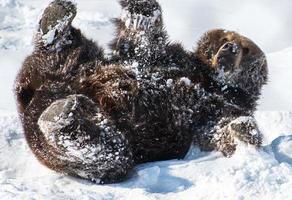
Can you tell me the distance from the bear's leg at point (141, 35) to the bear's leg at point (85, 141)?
0.41 m

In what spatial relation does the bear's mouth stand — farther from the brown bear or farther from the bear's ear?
the bear's ear

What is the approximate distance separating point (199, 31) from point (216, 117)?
500 cm

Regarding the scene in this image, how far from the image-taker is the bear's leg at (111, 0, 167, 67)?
3781mm

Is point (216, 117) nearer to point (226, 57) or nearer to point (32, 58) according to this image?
point (226, 57)

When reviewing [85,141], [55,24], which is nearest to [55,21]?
[55,24]

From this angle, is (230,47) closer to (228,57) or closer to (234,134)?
(228,57)

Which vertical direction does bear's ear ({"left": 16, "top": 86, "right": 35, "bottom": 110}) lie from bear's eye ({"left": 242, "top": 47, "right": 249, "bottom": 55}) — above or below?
below

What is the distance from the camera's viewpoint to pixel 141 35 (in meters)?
3.79

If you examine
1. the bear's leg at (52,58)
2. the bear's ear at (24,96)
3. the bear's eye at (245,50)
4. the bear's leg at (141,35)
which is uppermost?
the bear's eye at (245,50)

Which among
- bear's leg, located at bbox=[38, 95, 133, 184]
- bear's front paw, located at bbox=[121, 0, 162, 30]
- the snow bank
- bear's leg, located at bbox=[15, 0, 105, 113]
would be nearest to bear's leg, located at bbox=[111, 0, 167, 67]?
bear's front paw, located at bbox=[121, 0, 162, 30]

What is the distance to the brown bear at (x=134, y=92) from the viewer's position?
138 inches

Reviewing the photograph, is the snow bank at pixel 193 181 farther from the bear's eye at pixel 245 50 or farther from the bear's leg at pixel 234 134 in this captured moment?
the bear's eye at pixel 245 50

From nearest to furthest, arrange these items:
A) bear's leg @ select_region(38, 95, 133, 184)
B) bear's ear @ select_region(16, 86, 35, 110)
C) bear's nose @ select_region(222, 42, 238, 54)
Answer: bear's leg @ select_region(38, 95, 133, 184)
bear's ear @ select_region(16, 86, 35, 110)
bear's nose @ select_region(222, 42, 238, 54)

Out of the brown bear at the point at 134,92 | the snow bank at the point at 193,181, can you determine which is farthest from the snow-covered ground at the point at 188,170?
the brown bear at the point at 134,92
